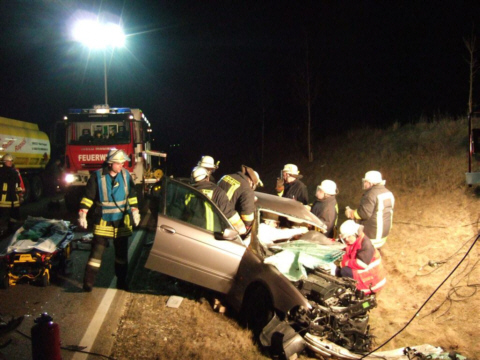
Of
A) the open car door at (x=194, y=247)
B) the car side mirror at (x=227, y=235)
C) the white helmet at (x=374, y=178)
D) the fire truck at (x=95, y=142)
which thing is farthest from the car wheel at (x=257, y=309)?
the fire truck at (x=95, y=142)

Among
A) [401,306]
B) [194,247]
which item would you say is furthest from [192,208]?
[401,306]

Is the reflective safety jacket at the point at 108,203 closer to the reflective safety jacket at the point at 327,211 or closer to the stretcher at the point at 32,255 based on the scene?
the stretcher at the point at 32,255

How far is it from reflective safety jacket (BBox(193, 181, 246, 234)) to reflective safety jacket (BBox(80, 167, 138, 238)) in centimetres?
100

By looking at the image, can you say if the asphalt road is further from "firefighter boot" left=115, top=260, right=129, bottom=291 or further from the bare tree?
the bare tree

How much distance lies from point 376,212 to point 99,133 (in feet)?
29.1

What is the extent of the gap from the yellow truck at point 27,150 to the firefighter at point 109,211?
33.2 ft

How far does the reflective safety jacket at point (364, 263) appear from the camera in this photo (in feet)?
17.3

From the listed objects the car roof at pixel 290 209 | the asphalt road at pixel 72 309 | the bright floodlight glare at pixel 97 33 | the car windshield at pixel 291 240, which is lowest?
the asphalt road at pixel 72 309

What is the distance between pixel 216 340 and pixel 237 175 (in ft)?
8.11

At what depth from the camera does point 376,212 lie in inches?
246

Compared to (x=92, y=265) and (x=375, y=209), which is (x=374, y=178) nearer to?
(x=375, y=209)

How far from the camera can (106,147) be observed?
12016 millimetres

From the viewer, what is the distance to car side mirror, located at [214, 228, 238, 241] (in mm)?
4535

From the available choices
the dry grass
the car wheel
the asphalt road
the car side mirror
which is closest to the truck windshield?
the asphalt road
